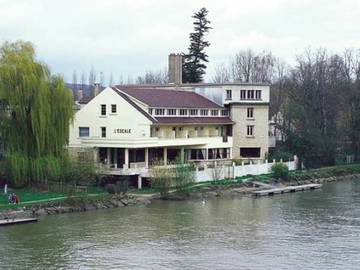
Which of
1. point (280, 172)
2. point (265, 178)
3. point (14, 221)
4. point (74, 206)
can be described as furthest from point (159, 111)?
point (14, 221)

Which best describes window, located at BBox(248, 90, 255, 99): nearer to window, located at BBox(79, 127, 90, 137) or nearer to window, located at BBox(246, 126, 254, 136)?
window, located at BBox(246, 126, 254, 136)

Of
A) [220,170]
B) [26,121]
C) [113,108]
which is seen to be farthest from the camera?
[220,170]

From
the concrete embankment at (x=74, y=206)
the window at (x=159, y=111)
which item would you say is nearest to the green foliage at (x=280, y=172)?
the window at (x=159, y=111)

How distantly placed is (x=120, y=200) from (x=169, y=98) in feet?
51.2

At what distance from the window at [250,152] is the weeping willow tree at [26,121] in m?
20.9

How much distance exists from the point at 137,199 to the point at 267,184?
13699 mm

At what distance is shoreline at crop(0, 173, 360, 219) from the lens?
43.8 meters

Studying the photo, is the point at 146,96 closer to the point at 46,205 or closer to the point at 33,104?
the point at 33,104

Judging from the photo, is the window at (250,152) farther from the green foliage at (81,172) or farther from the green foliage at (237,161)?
the green foliage at (81,172)

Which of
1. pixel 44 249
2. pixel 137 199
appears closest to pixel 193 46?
pixel 137 199

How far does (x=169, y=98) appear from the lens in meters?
62.5

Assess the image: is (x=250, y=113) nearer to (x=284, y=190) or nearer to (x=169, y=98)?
(x=169, y=98)

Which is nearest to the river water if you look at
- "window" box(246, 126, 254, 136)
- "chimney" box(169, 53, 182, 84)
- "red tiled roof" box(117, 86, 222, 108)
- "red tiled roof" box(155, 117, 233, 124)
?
"red tiled roof" box(155, 117, 233, 124)

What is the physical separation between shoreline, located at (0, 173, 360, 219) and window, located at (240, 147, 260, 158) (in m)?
5.42
